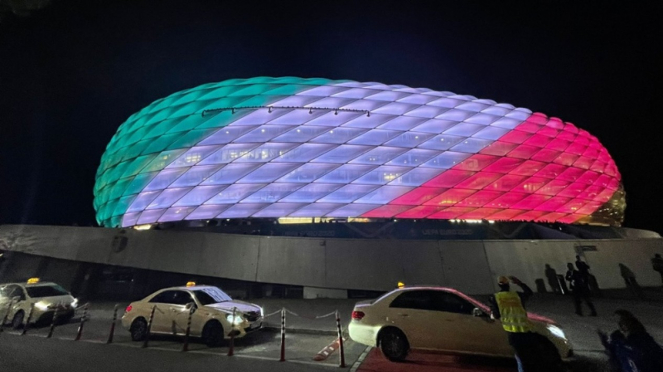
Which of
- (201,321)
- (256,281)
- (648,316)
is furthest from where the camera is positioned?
(256,281)

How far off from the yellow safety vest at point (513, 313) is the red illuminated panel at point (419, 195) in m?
14.8

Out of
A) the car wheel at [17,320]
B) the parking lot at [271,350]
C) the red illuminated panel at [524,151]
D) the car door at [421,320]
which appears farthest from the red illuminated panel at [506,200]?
the car wheel at [17,320]

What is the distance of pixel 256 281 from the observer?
13.6m

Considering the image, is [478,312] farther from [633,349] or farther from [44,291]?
[44,291]

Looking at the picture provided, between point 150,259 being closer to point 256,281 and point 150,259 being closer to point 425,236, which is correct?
point 256,281

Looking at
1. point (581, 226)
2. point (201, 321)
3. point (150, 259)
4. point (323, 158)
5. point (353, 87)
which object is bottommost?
point (201, 321)

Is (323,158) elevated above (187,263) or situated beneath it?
elevated above

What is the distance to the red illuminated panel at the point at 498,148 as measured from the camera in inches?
792

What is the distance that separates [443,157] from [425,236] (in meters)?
5.27

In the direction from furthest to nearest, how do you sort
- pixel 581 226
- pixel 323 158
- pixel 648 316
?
pixel 581 226, pixel 323 158, pixel 648 316

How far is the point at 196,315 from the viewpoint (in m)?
7.38

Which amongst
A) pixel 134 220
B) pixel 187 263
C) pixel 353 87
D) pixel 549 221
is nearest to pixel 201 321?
pixel 187 263

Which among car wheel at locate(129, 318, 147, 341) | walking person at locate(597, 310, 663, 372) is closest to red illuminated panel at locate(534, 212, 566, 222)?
walking person at locate(597, 310, 663, 372)

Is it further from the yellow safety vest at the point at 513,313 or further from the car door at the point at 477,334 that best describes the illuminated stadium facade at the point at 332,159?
the yellow safety vest at the point at 513,313
